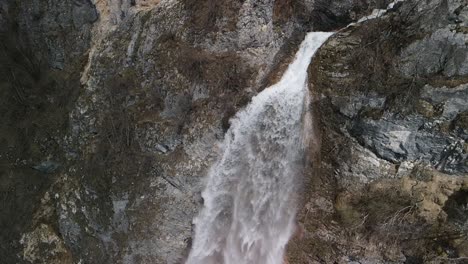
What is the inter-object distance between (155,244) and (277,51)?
25.1 ft

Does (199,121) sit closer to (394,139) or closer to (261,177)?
(261,177)

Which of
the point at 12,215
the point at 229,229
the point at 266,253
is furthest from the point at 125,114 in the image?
the point at 12,215

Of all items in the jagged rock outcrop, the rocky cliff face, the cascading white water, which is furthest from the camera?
the cascading white water

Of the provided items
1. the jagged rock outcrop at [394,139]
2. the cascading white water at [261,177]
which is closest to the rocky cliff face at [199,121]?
the jagged rock outcrop at [394,139]

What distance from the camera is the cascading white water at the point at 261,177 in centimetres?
1290

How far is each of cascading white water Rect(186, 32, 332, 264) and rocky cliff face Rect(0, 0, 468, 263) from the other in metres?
0.43

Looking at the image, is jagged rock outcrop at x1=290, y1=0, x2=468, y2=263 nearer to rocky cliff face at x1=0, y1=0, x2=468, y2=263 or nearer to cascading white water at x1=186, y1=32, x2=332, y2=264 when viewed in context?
rocky cliff face at x1=0, y1=0, x2=468, y2=263

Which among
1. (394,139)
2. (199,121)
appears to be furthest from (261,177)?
(394,139)

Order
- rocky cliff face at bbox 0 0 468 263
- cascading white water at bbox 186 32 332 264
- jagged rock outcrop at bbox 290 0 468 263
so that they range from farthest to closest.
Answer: cascading white water at bbox 186 32 332 264
rocky cliff face at bbox 0 0 468 263
jagged rock outcrop at bbox 290 0 468 263

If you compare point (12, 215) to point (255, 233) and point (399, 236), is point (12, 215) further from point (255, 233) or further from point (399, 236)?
point (399, 236)

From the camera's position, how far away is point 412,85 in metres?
10.9

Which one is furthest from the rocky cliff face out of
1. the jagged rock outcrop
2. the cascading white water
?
the cascading white water

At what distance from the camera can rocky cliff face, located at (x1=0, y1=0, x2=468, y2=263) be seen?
11062mm

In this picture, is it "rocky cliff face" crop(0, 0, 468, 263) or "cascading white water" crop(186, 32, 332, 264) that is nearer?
"rocky cliff face" crop(0, 0, 468, 263)
